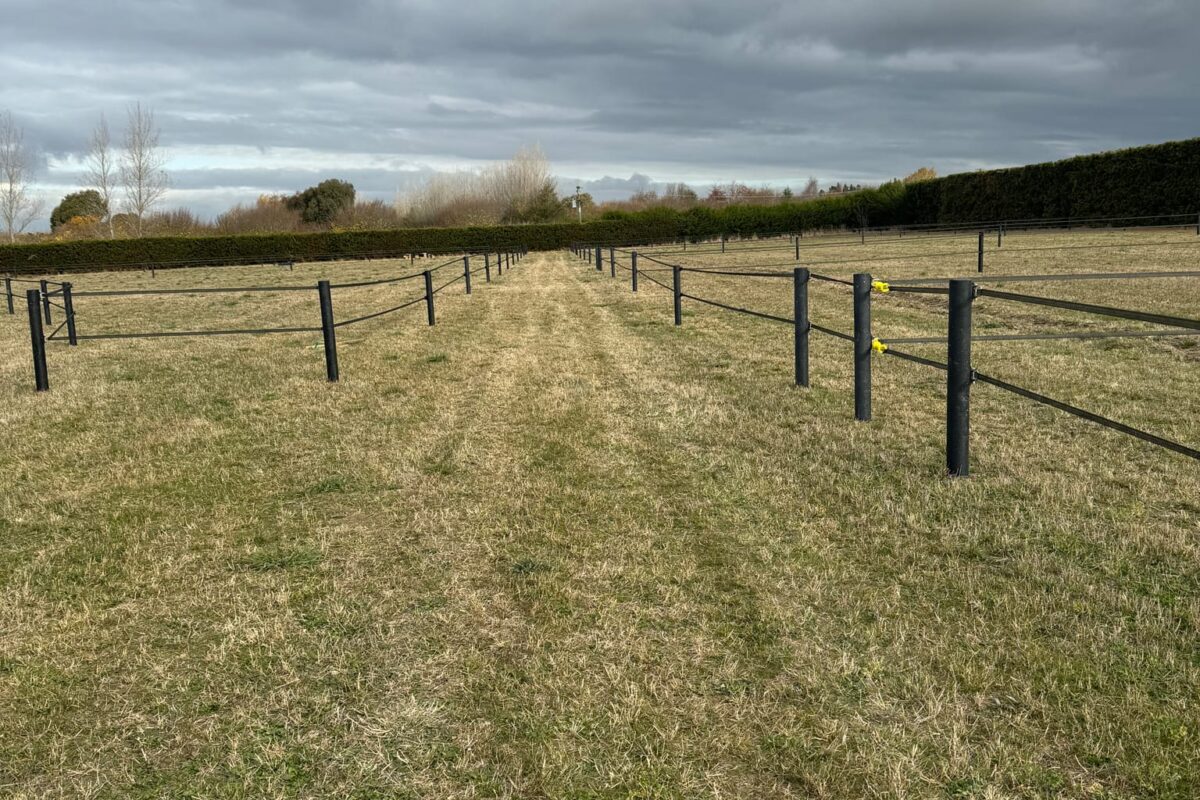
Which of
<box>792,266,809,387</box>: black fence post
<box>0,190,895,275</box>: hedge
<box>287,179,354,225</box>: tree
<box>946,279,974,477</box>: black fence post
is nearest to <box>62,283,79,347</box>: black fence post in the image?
<box>792,266,809,387</box>: black fence post

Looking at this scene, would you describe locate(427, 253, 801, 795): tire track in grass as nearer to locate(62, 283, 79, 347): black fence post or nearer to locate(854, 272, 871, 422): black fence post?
locate(854, 272, 871, 422): black fence post

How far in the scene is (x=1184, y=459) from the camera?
548cm

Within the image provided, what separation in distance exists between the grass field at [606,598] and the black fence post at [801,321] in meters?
0.18

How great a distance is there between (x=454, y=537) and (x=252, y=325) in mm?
13111

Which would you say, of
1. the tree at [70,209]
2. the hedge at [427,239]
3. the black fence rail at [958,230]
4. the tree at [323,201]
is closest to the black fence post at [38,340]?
the black fence rail at [958,230]

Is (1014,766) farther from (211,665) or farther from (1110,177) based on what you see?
(1110,177)

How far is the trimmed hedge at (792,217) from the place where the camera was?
1391 inches

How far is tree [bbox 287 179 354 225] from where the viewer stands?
7250 cm

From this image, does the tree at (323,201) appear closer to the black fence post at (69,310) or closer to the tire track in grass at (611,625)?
the black fence post at (69,310)

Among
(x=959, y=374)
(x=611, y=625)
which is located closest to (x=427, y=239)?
(x=959, y=374)

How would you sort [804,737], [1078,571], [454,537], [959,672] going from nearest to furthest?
1. [804,737]
2. [959,672]
3. [1078,571]
4. [454,537]

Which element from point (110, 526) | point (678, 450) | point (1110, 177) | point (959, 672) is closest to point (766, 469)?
point (678, 450)

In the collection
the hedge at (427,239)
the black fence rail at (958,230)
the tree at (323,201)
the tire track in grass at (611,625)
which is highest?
the tree at (323,201)

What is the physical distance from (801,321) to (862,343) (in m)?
1.43
